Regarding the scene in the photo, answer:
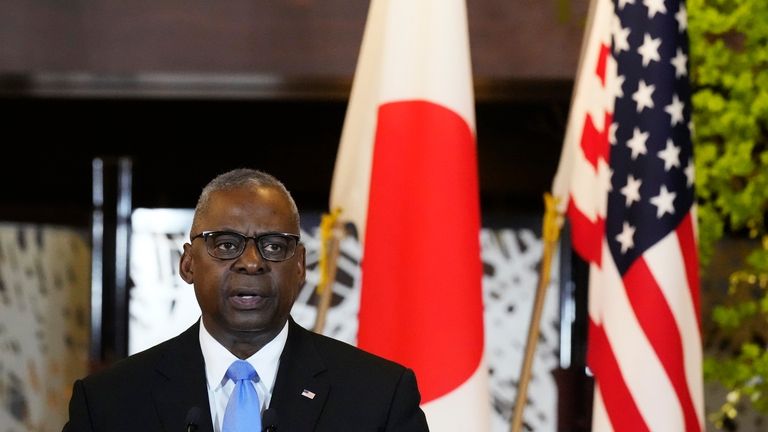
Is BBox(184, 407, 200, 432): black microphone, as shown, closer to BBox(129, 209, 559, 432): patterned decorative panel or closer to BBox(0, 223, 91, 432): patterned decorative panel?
BBox(129, 209, 559, 432): patterned decorative panel

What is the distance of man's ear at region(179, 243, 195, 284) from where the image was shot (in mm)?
2059

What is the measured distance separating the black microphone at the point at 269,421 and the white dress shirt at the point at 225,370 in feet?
0.42

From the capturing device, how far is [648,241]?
12.6 feet

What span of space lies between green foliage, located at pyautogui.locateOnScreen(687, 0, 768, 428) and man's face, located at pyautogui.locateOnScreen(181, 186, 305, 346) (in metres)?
2.76

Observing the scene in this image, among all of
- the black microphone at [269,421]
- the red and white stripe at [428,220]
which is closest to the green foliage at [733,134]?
the red and white stripe at [428,220]

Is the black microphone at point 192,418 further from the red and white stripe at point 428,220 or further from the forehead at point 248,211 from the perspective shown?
the red and white stripe at point 428,220

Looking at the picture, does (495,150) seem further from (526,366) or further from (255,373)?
(255,373)

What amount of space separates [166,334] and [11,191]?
141 centimetres

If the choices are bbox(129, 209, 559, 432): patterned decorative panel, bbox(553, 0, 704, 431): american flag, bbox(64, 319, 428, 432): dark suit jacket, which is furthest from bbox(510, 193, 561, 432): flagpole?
bbox(64, 319, 428, 432): dark suit jacket

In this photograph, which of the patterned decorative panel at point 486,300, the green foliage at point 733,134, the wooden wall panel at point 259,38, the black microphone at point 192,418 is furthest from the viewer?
the patterned decorative panel at point 486,300

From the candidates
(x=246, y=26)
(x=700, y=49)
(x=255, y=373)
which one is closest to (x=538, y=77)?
(x=700, y=49)

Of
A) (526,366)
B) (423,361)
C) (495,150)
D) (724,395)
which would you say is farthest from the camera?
(495,150)

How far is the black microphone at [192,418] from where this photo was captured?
1.88 meters

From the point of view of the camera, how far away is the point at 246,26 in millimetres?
5160
